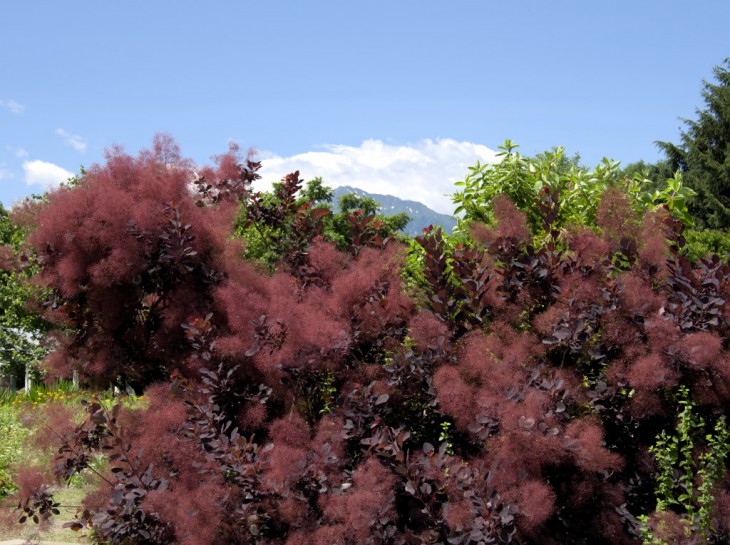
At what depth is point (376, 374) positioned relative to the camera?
12.9ft

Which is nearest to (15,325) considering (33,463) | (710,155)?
(33,463)

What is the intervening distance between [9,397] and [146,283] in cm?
971

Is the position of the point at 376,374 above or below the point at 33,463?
above

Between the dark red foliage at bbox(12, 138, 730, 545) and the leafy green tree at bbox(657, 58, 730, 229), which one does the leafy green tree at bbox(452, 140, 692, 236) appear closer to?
the dark red foliage at bbox(12, 138, 730, 545)

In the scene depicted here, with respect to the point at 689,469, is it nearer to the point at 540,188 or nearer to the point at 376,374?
the point at 376,374

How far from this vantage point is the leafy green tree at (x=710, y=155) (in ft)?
91.9

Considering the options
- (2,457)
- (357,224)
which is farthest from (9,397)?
(357,224)

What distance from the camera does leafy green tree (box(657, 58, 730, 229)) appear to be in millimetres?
28016

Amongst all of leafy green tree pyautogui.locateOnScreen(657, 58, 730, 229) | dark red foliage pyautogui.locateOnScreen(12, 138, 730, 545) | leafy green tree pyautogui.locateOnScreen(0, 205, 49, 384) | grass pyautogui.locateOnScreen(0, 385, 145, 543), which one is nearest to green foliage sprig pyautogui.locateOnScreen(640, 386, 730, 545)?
dark red foliage pyautogui.locateOnScreen(12, 138, 730, 545)

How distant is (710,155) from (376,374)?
30.1 meters

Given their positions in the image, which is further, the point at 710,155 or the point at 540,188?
the point at 710,155

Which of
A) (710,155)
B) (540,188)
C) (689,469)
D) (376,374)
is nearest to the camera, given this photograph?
(689,469)

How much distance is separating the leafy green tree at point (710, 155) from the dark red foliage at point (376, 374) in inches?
1049

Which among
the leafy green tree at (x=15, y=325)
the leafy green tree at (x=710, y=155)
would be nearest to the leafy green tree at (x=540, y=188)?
the leafy green tree at (x=15, y=325)
